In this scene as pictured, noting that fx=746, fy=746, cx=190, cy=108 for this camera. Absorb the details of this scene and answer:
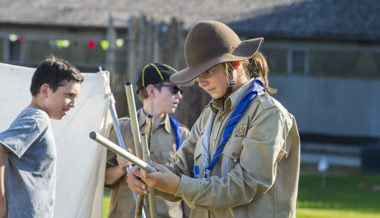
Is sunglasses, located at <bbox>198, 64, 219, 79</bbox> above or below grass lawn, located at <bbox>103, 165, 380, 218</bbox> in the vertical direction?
above

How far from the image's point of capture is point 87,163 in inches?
214

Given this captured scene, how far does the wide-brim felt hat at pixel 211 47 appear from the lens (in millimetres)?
4094

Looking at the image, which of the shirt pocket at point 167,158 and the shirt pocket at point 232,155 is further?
the shirt pocket at point 167,158

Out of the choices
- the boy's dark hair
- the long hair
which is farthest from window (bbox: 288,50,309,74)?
the long hair

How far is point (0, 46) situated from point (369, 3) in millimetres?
14540

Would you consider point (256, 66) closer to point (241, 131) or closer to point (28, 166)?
point (241, 131)

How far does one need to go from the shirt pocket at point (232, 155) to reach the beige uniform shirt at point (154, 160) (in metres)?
1.48

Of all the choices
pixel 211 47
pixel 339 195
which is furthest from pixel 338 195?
pixel 211 47

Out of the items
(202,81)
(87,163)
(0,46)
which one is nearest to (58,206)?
(87,163)

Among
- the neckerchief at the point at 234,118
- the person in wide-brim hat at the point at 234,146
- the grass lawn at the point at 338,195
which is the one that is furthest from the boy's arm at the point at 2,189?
the grass lawn at the point at 338,195

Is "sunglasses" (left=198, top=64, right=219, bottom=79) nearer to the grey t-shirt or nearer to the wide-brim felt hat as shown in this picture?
the wide-brim felt hat

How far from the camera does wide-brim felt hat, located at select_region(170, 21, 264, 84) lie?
4094 mm

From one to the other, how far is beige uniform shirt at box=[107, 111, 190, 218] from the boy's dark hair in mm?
981

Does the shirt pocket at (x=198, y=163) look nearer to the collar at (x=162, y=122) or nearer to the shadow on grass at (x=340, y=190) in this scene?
the collar at (x=162, y=122)
